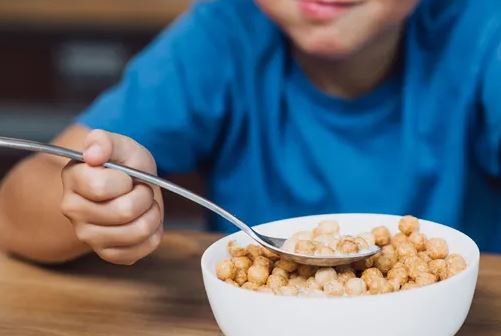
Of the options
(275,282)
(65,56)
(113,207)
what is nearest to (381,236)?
(275,282)

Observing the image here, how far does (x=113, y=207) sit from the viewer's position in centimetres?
73

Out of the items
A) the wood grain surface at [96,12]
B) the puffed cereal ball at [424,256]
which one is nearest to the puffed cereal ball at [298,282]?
the puffed cereal ball at [424,256]

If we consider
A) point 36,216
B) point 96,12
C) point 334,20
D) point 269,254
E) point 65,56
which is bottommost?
point 65,56

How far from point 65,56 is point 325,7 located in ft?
5.11

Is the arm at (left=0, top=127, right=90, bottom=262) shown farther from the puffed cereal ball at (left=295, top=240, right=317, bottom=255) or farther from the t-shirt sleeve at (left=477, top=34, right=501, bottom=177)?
the t-shirt sleeve at (left=477, top=34, right=501, bottom=177)

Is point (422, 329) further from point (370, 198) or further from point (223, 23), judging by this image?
point (223, 23)

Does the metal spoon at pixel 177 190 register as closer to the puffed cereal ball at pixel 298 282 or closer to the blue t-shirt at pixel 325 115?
the puffed cereal ball at pixel 298 282

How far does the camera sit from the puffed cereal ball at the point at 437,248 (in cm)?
73

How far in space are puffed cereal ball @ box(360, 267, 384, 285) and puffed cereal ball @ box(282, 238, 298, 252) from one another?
0.06 metres

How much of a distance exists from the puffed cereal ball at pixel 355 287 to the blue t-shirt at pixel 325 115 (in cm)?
46

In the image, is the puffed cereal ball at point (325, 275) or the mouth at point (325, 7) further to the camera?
the mouth at point (325, 7)

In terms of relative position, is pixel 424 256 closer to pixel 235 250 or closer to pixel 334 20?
pixel 235 250

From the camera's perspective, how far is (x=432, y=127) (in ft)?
3.63

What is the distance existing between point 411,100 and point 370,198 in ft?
0.44
